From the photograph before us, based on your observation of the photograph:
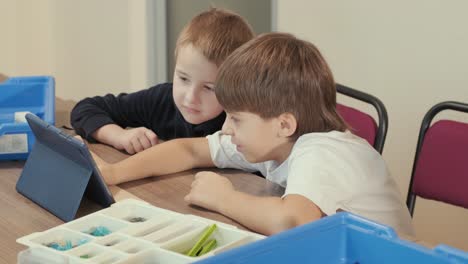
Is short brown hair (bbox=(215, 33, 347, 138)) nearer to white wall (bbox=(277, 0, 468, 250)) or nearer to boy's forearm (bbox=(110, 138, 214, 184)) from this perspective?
boy's forearm (bbox=(110, 138, 214, 184))

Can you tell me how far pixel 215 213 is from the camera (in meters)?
1.28

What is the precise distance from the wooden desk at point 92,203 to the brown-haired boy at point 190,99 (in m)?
0.09

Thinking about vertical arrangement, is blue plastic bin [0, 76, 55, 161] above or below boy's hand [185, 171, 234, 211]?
above

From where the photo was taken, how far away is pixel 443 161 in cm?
176

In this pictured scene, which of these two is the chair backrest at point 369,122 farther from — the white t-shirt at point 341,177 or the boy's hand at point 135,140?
the boy's hand at point 135,140

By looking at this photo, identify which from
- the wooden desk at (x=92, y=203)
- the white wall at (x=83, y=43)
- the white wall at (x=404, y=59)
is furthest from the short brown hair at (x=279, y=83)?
the white wall at (x=83, y=43)

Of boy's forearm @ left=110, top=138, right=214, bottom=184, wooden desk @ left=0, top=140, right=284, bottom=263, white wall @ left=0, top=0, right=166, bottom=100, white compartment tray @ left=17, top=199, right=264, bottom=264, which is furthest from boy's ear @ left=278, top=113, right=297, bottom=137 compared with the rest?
white wall @ left=0, top=0, right=166, bottom=100

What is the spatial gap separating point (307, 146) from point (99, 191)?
0.36 m

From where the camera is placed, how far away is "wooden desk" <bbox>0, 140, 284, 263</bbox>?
3.89 feet

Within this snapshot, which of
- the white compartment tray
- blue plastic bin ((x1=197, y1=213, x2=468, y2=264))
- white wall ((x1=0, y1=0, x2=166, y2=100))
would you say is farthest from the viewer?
white wall ((x1=0, y1=0, x2=166, y2=100))

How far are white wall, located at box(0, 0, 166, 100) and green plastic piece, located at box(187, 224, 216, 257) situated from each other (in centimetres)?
246

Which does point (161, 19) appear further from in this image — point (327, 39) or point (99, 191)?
point (99, 191)

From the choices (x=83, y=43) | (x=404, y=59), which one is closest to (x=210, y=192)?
(x=404, y=59)

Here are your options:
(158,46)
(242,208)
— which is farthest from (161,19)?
(242,208)
